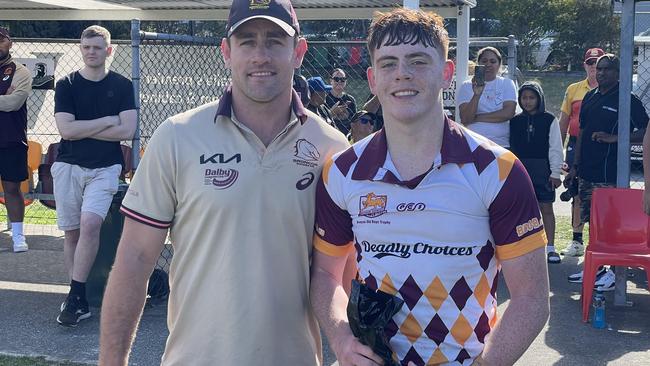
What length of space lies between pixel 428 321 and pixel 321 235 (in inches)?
17.7

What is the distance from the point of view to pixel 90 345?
609cm

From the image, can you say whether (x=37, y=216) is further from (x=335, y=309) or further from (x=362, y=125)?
(x=335, y=309)

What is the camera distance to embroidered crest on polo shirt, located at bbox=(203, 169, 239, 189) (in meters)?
2.66

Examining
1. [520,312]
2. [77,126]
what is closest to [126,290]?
[520,312]

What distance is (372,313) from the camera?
2439 millimetres

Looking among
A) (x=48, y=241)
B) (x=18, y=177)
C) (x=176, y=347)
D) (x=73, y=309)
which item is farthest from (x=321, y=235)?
(x=48, y=241)

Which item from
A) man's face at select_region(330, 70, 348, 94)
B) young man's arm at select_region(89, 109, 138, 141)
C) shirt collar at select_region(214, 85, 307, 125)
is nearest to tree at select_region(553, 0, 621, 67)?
man's face at select_region(330, 70, 348, 94)

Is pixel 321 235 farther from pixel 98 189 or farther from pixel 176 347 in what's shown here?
pixel 98 189

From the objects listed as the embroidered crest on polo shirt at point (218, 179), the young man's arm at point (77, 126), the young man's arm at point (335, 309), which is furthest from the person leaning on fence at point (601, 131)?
the embroidered crest on polo shirt at point (218, 179)

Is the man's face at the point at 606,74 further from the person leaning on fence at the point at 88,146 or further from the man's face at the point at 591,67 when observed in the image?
the person leaning on fence at the point at 88,146

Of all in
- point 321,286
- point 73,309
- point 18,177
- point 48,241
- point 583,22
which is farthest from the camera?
point 583,22

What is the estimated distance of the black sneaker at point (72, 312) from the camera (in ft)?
21.2

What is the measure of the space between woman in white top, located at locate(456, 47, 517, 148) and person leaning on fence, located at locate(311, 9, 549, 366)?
5.77 m

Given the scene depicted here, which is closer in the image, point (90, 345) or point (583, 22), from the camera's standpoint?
point (90, 345)
